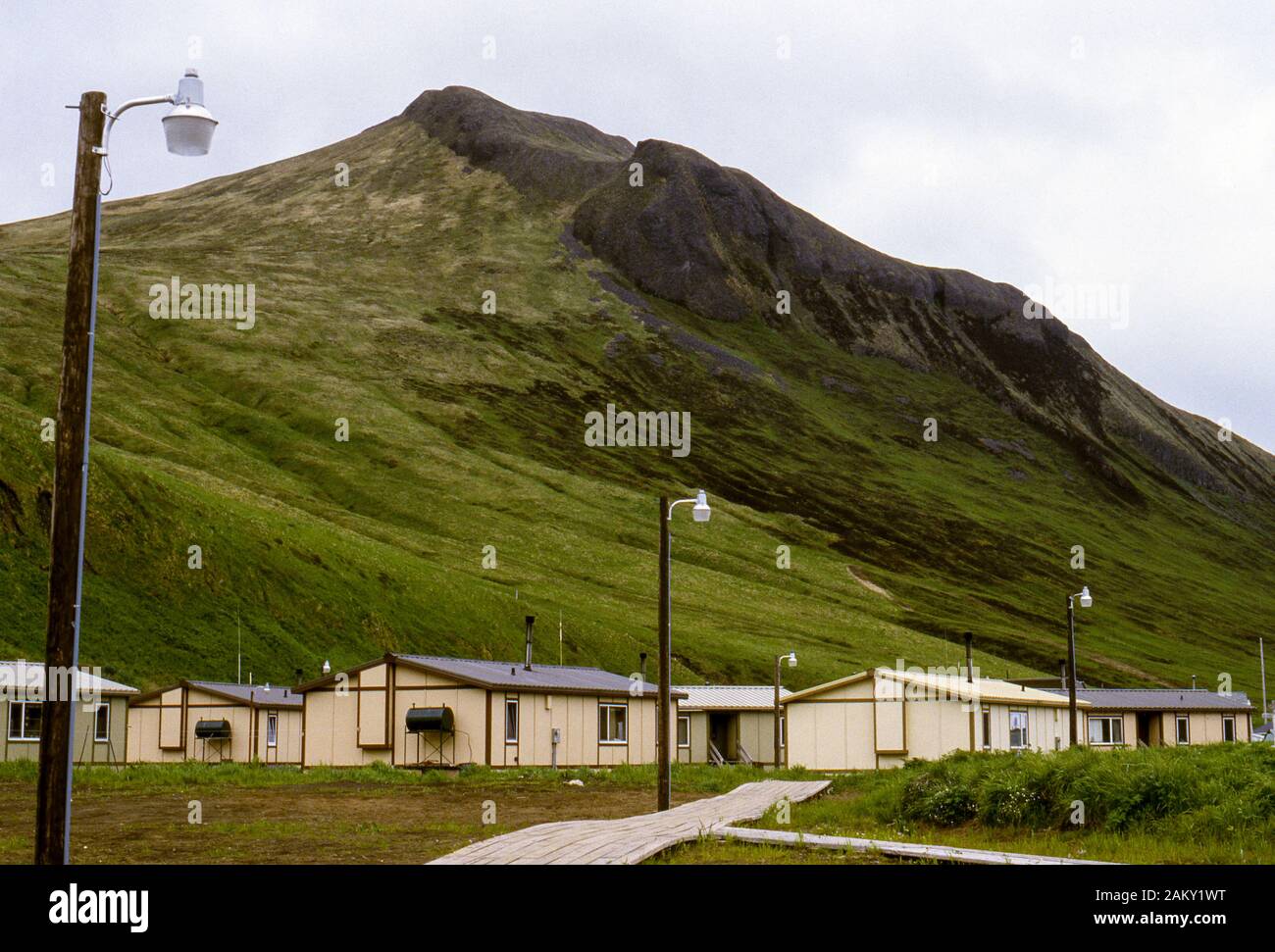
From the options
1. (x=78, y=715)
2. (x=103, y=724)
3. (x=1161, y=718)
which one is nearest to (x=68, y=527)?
(x=78, y=715)

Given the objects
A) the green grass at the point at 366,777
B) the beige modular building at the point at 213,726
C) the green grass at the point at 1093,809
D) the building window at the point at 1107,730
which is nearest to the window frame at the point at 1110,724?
the building window at the point at 1107,730

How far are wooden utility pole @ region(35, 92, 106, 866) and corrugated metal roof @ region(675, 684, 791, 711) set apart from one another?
55053 mm

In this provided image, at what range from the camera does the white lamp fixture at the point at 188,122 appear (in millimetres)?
15578

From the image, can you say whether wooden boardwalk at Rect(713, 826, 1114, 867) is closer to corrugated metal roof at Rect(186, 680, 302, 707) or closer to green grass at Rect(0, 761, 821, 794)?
green grass at Rect(0, 761, 821, 794)

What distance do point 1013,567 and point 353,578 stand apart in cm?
10382

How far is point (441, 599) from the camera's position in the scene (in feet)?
324

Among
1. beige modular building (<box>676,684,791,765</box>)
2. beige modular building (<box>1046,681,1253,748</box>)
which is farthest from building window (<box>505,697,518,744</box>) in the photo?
beige modular building (<box>1046,681,1253,748</box>)

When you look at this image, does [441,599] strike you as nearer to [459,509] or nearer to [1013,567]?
[459,509]

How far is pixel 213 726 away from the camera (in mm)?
61438

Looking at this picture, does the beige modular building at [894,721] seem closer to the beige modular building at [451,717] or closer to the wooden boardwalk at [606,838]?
the beige modular building at [451,717]

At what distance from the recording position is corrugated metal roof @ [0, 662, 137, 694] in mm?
51122

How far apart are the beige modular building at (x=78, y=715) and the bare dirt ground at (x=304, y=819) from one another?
1174cm

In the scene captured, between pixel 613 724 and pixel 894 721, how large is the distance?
12.1 m
